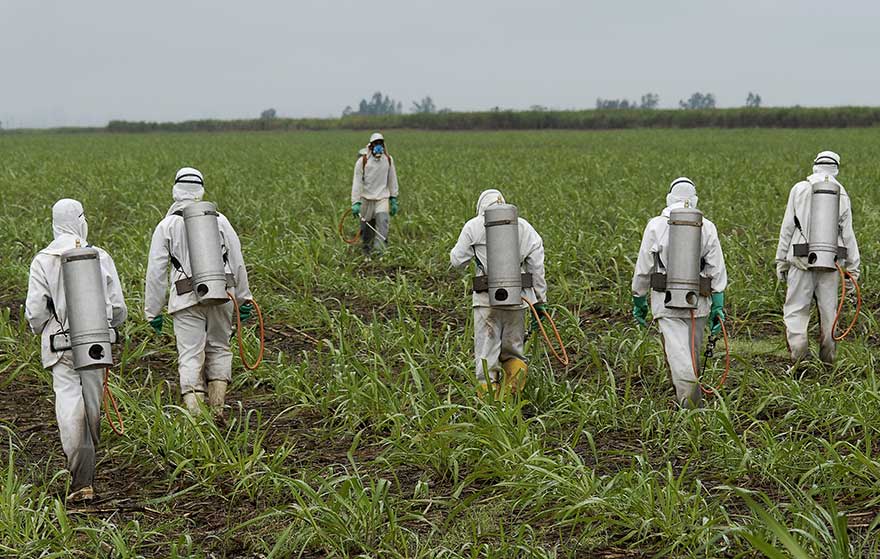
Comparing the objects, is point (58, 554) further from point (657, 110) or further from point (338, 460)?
point (657, 110)

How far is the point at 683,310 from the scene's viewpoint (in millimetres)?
6219

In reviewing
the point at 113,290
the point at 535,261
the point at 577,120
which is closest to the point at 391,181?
the point at 535,261

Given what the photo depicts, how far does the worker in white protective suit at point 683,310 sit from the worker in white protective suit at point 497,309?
0.72 meters

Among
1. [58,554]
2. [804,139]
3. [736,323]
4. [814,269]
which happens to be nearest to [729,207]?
[736,323]

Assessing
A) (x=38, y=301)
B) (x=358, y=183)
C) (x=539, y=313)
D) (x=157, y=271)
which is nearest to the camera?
(x=38, y=301)

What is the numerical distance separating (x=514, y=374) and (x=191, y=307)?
207 cm

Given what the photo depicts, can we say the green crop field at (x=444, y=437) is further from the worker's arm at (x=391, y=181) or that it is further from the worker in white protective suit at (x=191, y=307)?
the worker's arm at (x=391, y=181)

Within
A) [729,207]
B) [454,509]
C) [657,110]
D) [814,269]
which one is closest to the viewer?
[454,509]

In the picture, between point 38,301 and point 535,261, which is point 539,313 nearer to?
point 535,261

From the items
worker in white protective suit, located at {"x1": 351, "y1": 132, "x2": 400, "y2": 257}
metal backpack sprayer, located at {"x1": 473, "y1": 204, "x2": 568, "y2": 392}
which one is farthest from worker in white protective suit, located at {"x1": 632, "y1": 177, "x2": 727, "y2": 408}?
worker in white protective suit, located at {"x1": 351, "y1": 132, "x2": 400, "y2": 257}

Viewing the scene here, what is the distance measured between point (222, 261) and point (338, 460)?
1397 mm

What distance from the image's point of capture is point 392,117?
6700 cm

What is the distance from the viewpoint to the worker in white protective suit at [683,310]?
6266 mm

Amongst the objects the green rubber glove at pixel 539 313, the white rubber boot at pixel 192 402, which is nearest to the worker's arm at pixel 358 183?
the green rubber glove at pixel 539 313
